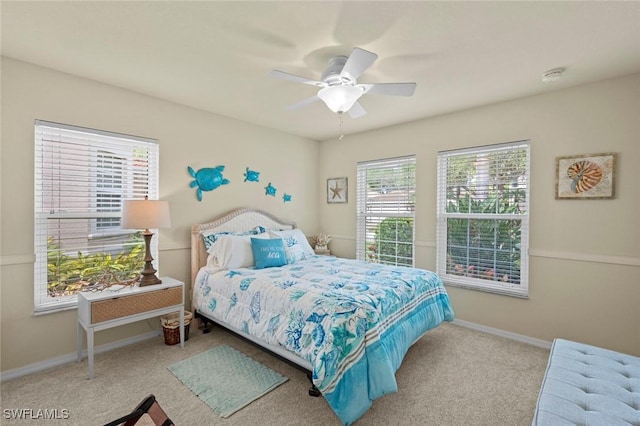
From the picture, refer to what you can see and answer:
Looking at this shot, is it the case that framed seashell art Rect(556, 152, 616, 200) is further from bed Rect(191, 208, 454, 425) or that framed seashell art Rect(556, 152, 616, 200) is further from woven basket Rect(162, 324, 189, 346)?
woven basket Rect(162, 324, 189, 346)

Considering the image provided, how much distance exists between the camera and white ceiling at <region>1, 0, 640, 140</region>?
5.87 ft

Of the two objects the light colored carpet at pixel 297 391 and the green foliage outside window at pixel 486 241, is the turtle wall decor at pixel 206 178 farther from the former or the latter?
the green foliage outside window at pixel 486 241

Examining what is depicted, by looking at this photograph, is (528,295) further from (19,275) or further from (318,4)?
(19,275)

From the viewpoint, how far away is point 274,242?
11.4 ft

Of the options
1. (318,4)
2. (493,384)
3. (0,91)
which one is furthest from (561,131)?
(0,91)

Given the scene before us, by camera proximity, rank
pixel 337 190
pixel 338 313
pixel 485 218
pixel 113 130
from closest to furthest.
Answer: pixel 338 313 → pixel 113 130 → pixel 485 218 → pixel 337 190

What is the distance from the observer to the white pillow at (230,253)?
326 cm

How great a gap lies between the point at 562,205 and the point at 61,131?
4881 millimetres

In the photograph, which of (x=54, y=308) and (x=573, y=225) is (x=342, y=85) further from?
(x=54, y=308)

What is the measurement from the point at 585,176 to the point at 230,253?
367 cm

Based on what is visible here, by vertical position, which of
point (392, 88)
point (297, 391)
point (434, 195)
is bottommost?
point (297, 391)

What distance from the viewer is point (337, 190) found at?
4.96 m

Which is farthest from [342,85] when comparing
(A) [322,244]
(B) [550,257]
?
(A) [322,244]

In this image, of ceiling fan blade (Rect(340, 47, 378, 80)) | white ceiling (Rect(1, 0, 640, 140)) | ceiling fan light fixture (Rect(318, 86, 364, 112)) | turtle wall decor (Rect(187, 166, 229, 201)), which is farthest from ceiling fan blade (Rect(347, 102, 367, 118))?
turtle wall decor (Rect(187, 166, 229, 201))
